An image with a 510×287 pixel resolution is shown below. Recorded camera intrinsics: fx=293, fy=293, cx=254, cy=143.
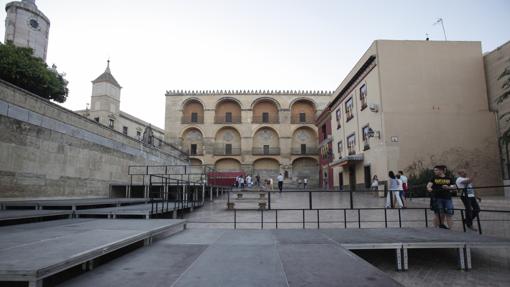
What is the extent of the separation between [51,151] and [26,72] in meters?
7.99

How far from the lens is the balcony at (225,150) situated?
4212 cm

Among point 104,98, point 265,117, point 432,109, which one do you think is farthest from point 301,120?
point 104,98

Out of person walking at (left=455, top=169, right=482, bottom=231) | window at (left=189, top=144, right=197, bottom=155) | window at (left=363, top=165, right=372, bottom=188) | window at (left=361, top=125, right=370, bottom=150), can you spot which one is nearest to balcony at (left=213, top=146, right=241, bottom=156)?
window at (left=189, top=144, right=197, bottom=155)

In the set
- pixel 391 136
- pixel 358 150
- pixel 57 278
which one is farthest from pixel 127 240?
pixel 358 150

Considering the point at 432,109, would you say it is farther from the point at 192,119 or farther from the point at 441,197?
the point at 192,119

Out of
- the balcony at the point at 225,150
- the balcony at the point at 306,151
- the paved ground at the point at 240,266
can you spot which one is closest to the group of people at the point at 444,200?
the paved ground at the point at 240,266

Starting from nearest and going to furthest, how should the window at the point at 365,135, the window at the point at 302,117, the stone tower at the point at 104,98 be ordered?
the window at the point at 365,135, the stone tower at the point at 104,98, the window at the point at 302,117

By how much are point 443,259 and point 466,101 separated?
16.2 meters

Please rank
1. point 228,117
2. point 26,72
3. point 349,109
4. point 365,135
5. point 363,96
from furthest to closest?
point 228,117 < point 349,109 < point 363,96 < point 365,135 < point 26,72

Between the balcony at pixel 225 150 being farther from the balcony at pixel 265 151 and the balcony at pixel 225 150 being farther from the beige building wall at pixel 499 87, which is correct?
the beige building wall at pixel 499 87

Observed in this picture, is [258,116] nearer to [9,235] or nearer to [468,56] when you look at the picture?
[468,56]

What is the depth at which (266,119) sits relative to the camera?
43.9 m

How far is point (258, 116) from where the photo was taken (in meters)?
43.8

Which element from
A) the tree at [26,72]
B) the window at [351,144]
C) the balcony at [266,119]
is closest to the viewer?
the tree at [26,72]
